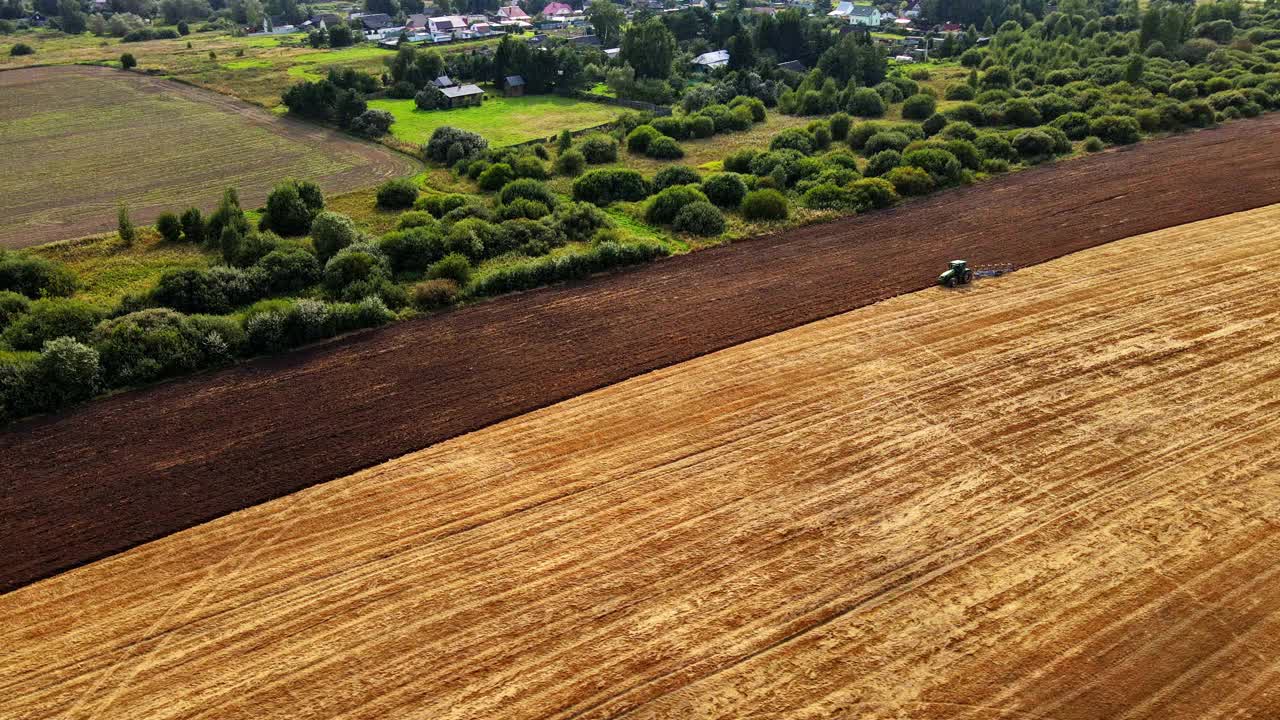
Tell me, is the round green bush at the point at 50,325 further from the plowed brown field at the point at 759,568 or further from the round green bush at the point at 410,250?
the plowed brown field at the point at 759,568

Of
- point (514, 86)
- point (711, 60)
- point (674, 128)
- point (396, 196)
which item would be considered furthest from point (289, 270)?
point (711, 60)

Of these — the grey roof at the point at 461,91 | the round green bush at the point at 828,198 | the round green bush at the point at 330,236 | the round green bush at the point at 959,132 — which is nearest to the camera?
the round green bush at the point at 330,236

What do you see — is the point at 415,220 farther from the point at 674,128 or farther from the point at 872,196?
the point at 674,128

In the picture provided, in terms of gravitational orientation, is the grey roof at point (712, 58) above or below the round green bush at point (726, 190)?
above

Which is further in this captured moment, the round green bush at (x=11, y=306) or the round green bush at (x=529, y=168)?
the round green bush at (x=529, y=168)

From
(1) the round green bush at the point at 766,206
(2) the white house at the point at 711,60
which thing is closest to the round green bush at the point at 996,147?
(1) the round green bush at the point at 766,206

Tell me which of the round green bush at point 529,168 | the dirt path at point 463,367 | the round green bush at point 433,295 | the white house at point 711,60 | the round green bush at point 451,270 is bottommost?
the dirt path at point 463,367

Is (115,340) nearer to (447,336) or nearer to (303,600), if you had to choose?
(447,336)

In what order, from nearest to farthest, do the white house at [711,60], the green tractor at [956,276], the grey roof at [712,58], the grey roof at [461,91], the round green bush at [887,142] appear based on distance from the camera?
the green tractor at [956,276]
the round green bush at [887,142]
the grey roof at [461,91]
the white house at [711,60]
the grey roof at [712,58]
